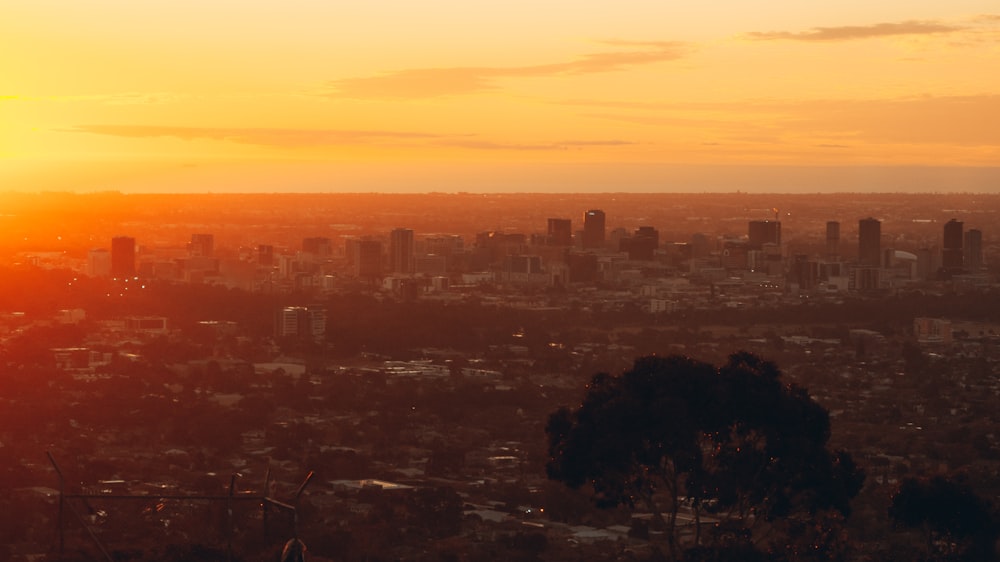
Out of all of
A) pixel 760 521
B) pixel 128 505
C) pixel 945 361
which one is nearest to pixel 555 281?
pixel 945 361

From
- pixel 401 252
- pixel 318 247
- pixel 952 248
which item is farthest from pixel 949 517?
pixel 318 247

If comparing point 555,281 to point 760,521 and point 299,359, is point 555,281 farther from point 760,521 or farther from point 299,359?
point 760,521

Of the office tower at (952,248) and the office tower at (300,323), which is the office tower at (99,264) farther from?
the office tower at (952,248)

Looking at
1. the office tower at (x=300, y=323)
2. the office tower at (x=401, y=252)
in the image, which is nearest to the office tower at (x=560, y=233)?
the office tower at (x=401, y=252)

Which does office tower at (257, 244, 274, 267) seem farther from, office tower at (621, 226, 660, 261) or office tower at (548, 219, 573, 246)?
office tower at (621, 226, 660, 261)

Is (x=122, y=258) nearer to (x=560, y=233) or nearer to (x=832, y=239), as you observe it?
(x=560, y=233)

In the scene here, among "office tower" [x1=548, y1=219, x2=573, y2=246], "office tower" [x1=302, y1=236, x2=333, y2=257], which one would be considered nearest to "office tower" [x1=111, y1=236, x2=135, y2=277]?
"office tower" [x1=302, y1=236, x2=333, y2=257]
